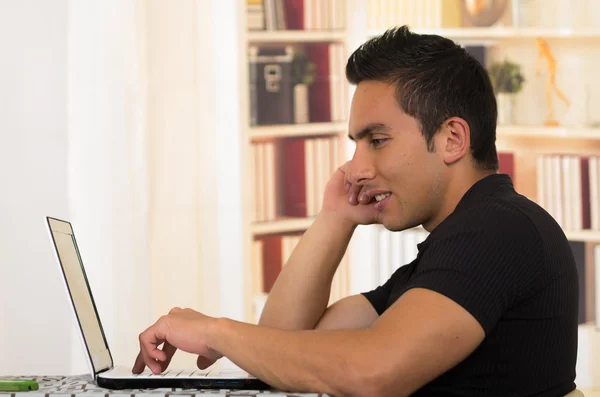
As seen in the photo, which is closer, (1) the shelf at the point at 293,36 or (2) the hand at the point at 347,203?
(2) the hand at the point at 347,203

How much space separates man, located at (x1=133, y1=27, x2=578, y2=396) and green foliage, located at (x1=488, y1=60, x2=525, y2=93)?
1.96 metres

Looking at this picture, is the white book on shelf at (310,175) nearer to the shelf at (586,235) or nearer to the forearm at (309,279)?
the shelf at (586,235)

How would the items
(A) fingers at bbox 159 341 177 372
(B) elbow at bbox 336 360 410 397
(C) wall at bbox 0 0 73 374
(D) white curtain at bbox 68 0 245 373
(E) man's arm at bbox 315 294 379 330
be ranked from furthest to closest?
(D) white curtain at bbox 68 0 245 373, (C) wall at bbox 0 0 73 374, (E) man's arm at bbox 315 294 379 330, (A) fingers at bbox 159 341 177 372, (B) elbow at bbox 336 360 410 397

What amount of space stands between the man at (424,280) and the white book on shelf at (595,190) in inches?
79.2

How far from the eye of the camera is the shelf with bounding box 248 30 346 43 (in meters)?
3.45

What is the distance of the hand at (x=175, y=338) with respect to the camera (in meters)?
1.16

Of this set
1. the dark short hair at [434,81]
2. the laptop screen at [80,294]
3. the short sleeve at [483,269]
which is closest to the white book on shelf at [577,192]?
the dark short hair at [434,81]

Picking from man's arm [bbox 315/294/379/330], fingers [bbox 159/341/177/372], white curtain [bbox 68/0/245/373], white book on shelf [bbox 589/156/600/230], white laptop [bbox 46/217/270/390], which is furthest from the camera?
white book on shelf [bbox 589/156/600/230]

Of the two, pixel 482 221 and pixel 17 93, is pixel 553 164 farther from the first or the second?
pixel 482 221

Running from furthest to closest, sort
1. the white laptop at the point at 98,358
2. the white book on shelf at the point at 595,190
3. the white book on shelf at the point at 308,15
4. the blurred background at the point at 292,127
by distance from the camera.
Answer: the white book on shelf at the point at 308,15 → the white book on shelf at the point at 595,190 → the blurred background at the point at 292,127 → the white laptop at the point at 98,358

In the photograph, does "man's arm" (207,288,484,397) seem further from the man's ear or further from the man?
the man's ear

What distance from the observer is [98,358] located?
125cm

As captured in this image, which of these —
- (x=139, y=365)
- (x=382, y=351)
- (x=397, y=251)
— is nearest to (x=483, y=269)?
(x=382, y=351)

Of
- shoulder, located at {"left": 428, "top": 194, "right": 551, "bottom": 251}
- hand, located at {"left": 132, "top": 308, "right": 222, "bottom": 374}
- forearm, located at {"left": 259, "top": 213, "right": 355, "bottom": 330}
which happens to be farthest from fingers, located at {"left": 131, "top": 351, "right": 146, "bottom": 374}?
shoulder, located at {"left": 428, "top": 194, "right": 551, "bottom": 251}
